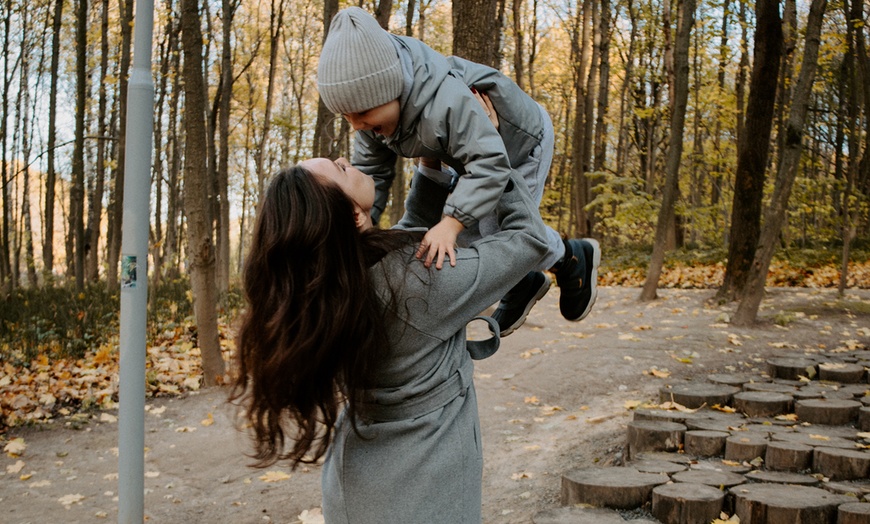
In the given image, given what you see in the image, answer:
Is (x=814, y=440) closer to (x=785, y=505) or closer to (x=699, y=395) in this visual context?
(x=785, y=505)

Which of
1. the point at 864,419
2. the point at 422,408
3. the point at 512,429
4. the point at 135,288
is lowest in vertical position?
the point at 512,429

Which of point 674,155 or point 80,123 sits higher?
point 80,123

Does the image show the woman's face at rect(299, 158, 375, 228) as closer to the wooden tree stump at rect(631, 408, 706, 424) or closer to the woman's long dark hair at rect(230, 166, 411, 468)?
the woman's long dark hair at rect(230, 166, 411, 468)

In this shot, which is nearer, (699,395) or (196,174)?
(699,395)

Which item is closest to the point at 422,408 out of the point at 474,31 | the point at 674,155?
the point at 474,31

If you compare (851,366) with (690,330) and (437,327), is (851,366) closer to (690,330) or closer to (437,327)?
(690,330)

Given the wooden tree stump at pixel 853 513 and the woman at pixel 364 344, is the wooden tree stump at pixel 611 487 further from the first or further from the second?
the woman at pixel 364 344

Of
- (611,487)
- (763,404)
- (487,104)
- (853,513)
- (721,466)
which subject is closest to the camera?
(487,104)

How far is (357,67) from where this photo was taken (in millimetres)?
2066

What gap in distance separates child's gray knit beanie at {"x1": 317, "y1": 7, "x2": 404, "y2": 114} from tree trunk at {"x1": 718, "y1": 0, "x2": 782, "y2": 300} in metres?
8.48

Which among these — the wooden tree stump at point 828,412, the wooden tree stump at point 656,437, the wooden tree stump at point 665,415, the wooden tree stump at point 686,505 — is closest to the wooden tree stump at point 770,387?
the wooden tree stump at point 828,412

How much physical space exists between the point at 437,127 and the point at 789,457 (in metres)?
2.70

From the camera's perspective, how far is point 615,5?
2125cm

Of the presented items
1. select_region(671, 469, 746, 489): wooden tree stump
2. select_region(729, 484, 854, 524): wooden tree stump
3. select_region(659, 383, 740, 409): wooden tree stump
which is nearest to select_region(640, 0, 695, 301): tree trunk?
select_region(659, 383, 740, 409): wooden tree stump
